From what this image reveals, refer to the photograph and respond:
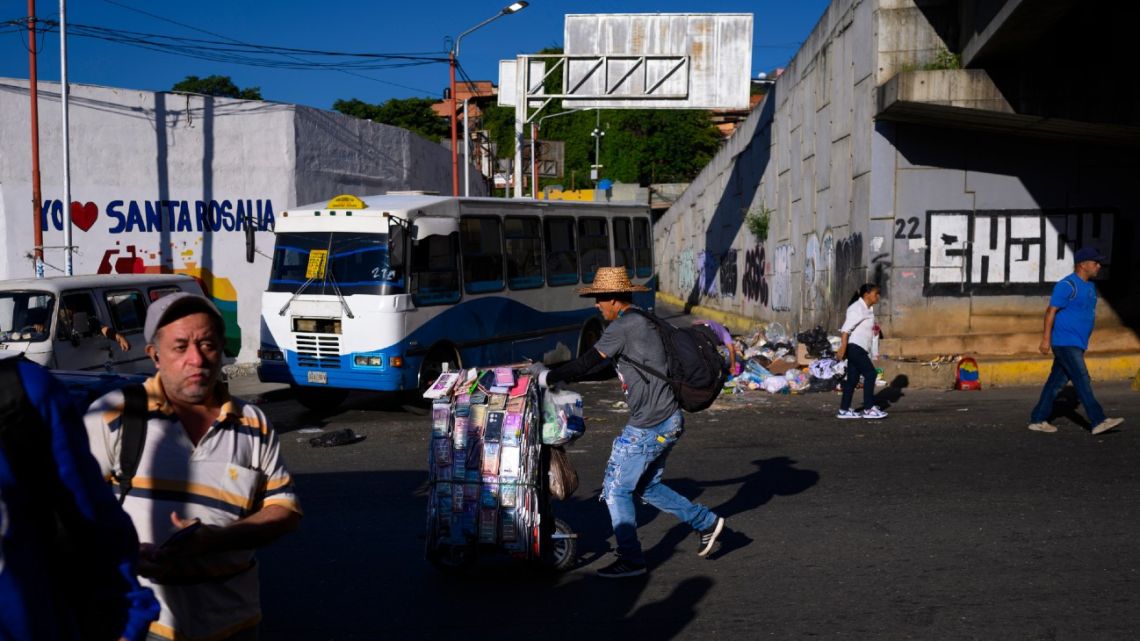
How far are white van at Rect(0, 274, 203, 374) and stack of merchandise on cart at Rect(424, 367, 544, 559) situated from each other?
6106 millimetres

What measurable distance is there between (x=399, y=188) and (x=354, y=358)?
44.0 feet

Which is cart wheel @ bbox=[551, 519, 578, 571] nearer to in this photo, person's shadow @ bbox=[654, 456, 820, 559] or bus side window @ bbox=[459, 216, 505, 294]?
person's shadow @ bbox=[654, 456, 820, 559]

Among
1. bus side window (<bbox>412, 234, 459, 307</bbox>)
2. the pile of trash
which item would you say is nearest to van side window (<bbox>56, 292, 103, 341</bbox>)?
bus side window (<bbox>412, 234, 459, 307</bbox>)

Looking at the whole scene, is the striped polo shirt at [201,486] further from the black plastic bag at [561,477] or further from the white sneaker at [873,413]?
the white sneaker at [873,413]

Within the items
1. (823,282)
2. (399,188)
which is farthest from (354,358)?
(399,188)

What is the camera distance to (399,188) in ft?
84.4

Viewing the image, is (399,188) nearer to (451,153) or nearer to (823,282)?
(451,153)

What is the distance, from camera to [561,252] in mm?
16750

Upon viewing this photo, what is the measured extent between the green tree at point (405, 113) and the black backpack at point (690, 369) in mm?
85170

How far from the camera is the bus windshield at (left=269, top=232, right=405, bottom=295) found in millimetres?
12969

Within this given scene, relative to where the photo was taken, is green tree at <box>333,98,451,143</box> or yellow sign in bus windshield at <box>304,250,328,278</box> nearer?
yellow sign in bus windshield at <box>304,250,328,278</box>

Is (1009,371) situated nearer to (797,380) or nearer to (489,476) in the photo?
(797,380)

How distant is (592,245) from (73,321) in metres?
8.87

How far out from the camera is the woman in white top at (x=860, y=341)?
38.9ft
